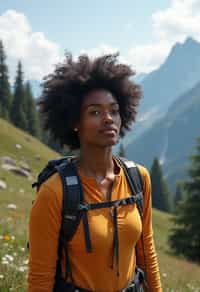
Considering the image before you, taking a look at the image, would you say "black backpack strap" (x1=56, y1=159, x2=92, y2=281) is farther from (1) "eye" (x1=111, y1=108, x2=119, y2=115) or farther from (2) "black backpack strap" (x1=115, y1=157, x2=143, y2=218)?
(1) "eye" (x1=111, y1=108, x2=119, y2=115)

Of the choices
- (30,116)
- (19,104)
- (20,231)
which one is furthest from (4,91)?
(20,231)

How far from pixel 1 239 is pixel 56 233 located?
503 centimetres

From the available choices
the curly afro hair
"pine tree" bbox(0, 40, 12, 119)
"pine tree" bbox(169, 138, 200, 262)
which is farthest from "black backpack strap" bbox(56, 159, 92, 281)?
"pine tree" bbox(0, 40, 12, 119)

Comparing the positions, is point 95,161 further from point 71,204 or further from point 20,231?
point 20,231

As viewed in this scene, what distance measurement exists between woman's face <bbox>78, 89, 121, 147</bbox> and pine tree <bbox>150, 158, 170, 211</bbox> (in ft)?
253

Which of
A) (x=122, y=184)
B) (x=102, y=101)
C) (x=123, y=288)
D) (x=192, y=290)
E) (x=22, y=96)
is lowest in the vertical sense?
(x=192, y=290)

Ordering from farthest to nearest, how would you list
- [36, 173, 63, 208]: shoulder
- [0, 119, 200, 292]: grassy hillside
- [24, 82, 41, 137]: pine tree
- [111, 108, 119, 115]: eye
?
[24, 82, 41, 137]: pine tree
[0, 119, 200, 292]: grassy hillside
[111, 108, 119, 115]: eye
[36, 173, 63, 208]: shoulder

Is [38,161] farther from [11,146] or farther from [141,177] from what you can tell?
[141,177]

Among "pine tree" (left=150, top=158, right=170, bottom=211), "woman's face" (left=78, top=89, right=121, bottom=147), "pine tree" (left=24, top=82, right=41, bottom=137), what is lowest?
"woman's face" (left=78, top=89, right=121, bottom=147)

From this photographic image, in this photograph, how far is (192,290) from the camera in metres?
8.97

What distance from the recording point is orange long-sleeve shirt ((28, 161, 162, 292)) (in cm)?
344

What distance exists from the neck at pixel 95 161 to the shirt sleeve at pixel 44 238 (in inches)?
20.7

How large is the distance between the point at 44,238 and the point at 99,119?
1116mm

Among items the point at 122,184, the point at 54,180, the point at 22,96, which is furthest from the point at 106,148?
the point at 22,96
